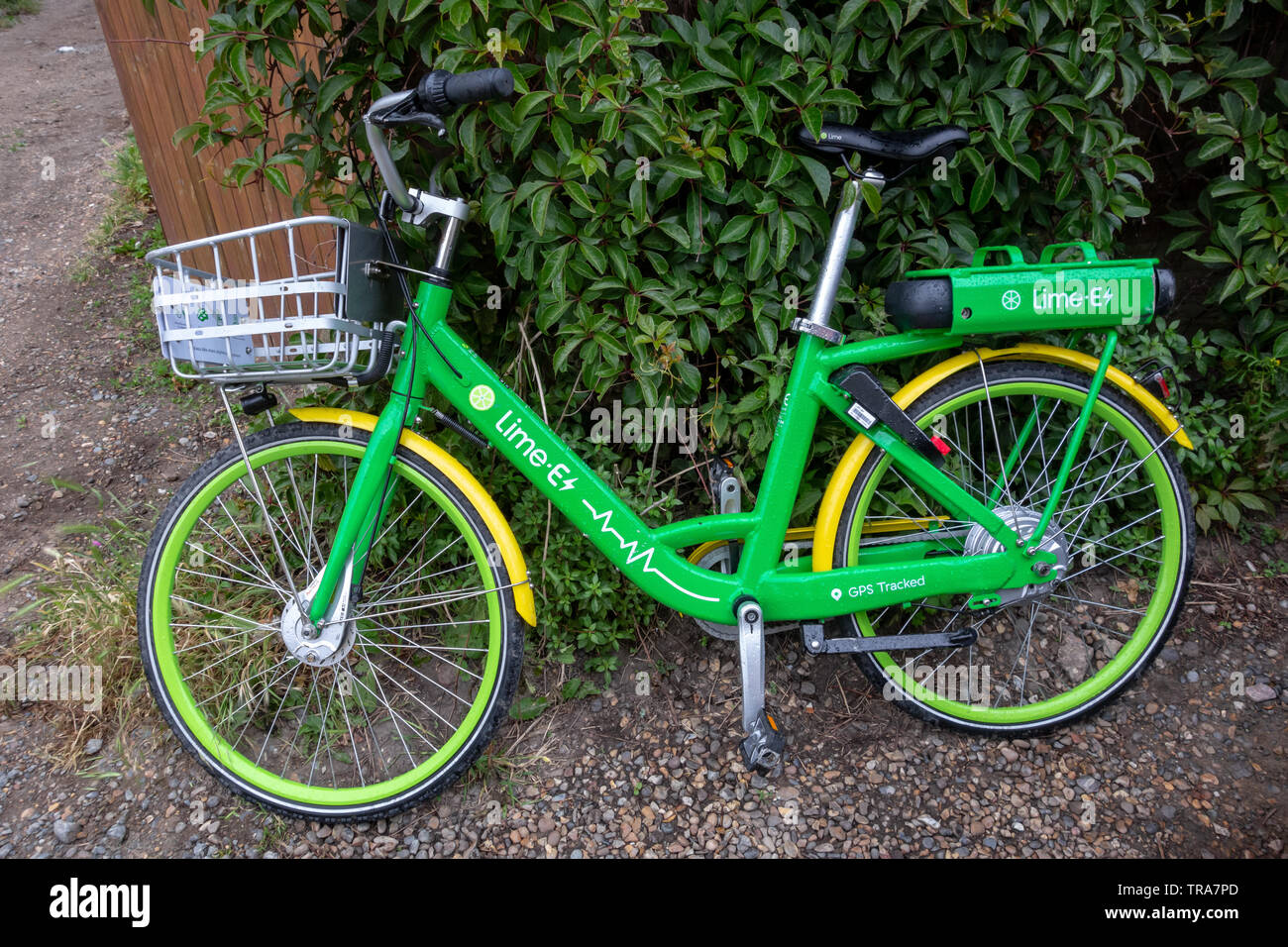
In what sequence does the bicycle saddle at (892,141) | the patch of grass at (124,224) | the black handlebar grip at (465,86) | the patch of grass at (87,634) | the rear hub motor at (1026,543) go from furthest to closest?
the patch of grass at (124,224), the patch of grass at (87,634), the rear hub motor at (1026,543), the bicycle saddle at (892,141), the black handlebar grip at (465,86)

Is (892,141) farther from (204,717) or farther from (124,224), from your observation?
(124,224)

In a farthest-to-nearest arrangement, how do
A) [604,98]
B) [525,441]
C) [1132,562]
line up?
[1132,562] → [525,441] → [604,98]

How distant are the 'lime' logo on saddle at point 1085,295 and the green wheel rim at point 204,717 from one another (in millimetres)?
1599

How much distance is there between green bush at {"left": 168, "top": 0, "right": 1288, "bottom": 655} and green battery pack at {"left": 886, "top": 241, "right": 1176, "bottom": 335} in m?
0.29

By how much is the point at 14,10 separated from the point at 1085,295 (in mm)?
12241

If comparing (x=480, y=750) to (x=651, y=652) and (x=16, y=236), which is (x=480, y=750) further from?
(x=16, y=236)

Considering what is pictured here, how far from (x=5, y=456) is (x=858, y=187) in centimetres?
369

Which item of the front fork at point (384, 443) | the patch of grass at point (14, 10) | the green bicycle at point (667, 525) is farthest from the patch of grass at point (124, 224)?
the patch of grass at point (14, 10)

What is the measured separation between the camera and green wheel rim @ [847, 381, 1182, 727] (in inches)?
86.5

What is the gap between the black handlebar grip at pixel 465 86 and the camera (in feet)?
5.24

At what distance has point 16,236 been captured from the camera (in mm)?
5008

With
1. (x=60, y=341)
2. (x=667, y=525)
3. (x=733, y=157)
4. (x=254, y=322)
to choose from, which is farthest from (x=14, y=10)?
(x=667, y=525)

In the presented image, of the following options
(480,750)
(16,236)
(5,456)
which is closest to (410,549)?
(480,750)

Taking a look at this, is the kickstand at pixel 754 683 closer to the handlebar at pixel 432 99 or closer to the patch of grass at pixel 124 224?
the handlebar at pixel 432 99
